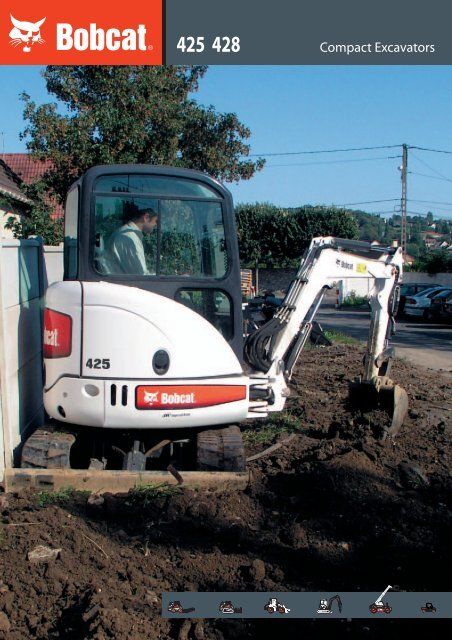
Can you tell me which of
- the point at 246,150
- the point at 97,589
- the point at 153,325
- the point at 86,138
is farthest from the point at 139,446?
the point at 246,150

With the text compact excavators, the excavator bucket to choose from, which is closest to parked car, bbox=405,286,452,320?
the excavator bucket

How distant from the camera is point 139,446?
682cm

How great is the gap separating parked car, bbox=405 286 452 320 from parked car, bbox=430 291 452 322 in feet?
0.69

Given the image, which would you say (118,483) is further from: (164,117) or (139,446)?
(164,117)

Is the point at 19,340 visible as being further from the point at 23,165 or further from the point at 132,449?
the point at 23,165

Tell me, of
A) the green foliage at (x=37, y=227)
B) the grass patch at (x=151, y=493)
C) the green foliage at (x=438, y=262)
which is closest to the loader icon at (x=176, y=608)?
the grass patch at (x=151, y=493)

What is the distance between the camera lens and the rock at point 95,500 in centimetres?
601

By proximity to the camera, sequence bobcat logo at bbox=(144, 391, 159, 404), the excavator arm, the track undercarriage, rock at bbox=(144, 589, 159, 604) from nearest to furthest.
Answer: rock at bbox=(144, 589, 159, 604) < bobcat logo at bbox=(144, 391, 159, 404) < the track undercarriage < the excavator arm

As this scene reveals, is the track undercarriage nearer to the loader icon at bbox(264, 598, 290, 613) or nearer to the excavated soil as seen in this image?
the excavated soil

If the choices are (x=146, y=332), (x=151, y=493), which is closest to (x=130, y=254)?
(x=146, y=332)

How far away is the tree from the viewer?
20.6 metres

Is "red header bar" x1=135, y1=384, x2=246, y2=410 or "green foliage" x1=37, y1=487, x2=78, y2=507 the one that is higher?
"red header bar" x1=135, y1=384, x2=246, y2=410

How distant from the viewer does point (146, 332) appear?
604cm

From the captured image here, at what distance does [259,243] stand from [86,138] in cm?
2863
